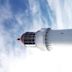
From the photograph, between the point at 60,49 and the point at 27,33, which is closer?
the point at 60,49

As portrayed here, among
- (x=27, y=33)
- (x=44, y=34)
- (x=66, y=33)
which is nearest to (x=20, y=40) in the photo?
(x=27, y=33)

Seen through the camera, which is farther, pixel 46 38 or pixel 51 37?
pixel 46 38

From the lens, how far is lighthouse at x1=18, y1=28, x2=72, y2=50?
213 feet

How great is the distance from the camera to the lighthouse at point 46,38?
65000 mm

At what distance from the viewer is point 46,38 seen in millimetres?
66938

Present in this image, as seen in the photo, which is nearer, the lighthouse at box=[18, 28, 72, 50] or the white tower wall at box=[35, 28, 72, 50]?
the white tower wall at box=[35, 28, 72, 50]

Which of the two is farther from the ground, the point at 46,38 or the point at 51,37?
the point at 51,37

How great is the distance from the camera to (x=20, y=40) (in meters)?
71.2

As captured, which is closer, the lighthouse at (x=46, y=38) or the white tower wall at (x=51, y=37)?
the white tower wall at (x=51, y=37)

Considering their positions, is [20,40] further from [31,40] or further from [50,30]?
[50,30]

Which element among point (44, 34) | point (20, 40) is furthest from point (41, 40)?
point (20, 40)

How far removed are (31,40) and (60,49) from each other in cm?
821

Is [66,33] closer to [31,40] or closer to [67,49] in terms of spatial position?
[67,49]

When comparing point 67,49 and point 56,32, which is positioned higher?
point 56,32
